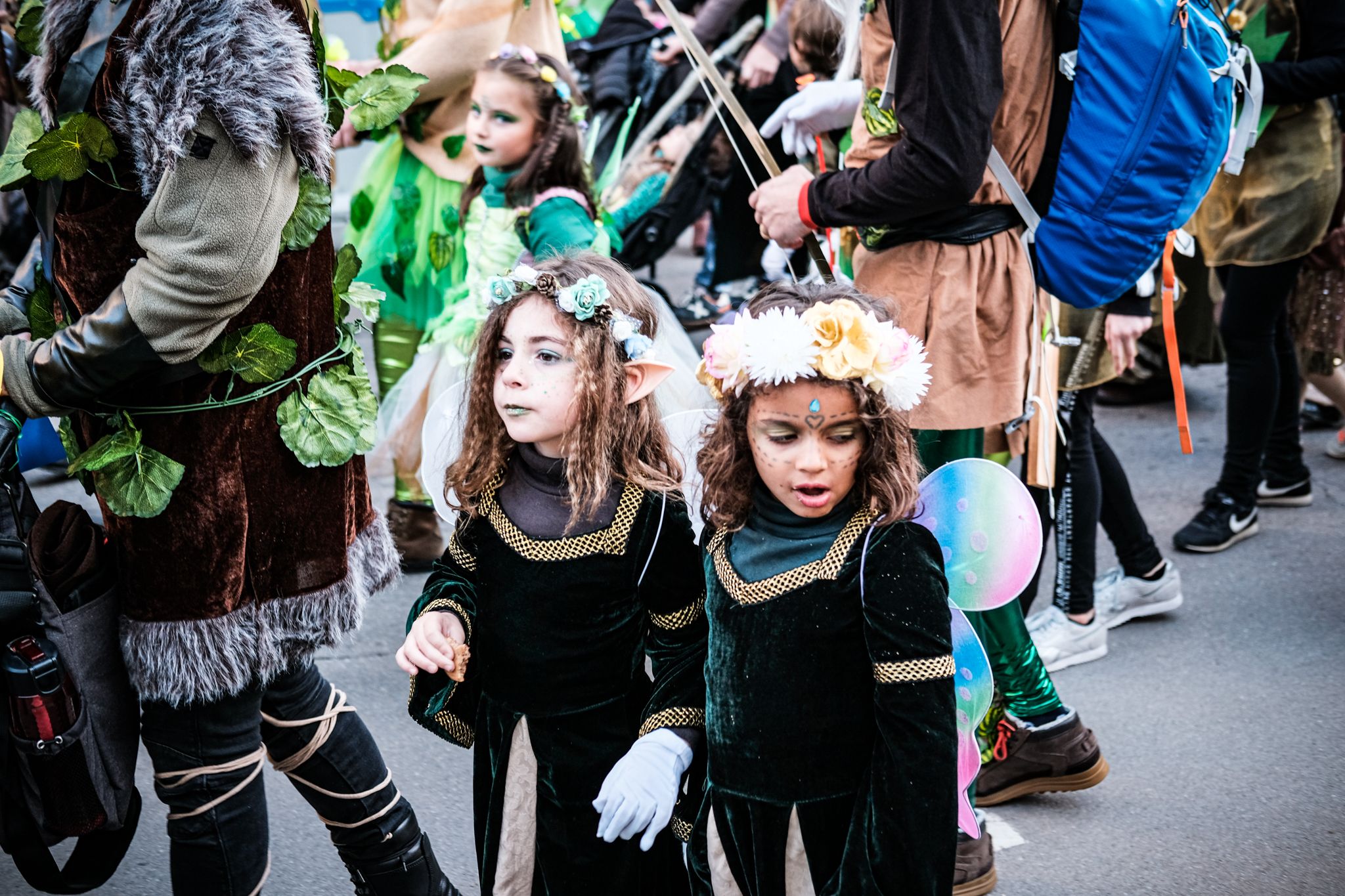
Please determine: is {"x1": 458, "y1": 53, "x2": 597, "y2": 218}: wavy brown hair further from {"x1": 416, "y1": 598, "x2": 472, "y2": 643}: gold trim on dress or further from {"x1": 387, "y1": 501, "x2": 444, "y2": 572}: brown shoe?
{"x1": 416, "y1": 598, "x2": 472, "y2": 643}: gold trim on dress

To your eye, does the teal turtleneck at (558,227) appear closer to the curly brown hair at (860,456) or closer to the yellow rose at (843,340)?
→ the curly brown hair at (860,456)

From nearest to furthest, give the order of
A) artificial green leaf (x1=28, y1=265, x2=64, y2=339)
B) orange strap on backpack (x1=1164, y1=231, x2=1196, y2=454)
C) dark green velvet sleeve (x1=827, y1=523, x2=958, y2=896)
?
dark green velvet sleeve (x1=827, y1=523, x2=958, y2=896)
artificial green leaf (x1=28, y1=265, x2=64, y2=339)
orange strap on backpack (x1=1164, y1=231, x2=1196, y2=454)

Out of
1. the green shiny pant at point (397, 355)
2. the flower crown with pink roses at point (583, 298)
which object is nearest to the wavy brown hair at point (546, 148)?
the green shiny pant at point (397, 355)

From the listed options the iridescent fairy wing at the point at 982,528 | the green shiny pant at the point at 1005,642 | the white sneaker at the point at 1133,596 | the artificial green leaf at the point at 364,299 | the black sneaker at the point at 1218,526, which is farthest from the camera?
the black sneaker at the point at 1218,526

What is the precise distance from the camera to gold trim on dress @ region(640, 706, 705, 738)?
6.37 feet

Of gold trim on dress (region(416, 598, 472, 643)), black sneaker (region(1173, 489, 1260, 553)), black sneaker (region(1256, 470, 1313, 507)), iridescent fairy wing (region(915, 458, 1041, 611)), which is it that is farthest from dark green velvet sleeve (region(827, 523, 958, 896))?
black sneaker (region(1256, 470, 1313, 507))

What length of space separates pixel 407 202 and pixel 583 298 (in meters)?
2.25

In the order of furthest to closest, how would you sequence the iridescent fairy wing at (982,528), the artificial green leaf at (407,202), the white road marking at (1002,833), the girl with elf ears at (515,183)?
the artificial green leaf at (407,202) < the girl with elf ears at (515,183) < the white road marking at (1002,833) < the iridescent fairy wing at (982,528)

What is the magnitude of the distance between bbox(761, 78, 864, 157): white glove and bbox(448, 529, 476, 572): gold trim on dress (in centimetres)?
123

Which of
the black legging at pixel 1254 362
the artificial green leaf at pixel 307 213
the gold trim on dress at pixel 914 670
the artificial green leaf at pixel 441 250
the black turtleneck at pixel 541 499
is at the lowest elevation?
the black legging at pixel 1254 362

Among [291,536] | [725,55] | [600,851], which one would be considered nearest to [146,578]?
[291,536]

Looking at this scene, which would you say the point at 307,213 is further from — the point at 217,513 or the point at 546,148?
the point at 546,148

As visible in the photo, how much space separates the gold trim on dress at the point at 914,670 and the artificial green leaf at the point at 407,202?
2.77 metres

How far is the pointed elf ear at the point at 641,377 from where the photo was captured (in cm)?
206
